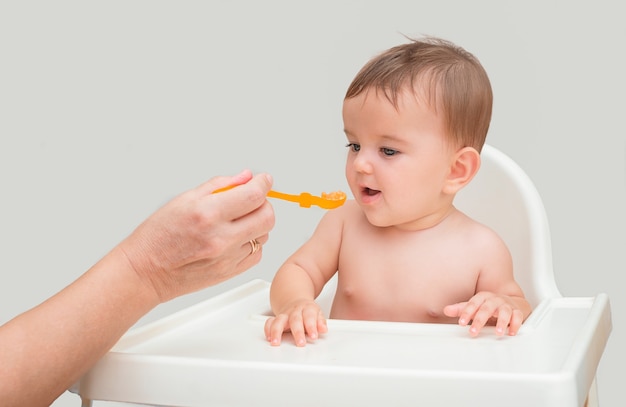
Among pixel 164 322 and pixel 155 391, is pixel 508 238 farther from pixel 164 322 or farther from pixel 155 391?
pixel 155 391

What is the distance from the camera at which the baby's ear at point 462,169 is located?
160 centimetres

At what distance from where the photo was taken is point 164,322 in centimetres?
150

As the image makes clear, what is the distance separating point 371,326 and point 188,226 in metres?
0.36

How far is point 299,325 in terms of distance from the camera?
1370 mm

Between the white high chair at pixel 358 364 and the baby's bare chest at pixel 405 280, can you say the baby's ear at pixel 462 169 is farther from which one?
the white high chair at pixel 358 364

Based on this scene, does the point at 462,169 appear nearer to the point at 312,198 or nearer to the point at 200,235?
the point at 312,198

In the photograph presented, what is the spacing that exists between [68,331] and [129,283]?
4.0 inches

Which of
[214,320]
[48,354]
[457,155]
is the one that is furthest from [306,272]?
[48,354]

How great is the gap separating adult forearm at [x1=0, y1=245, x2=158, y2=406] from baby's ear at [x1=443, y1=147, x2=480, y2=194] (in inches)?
22.6

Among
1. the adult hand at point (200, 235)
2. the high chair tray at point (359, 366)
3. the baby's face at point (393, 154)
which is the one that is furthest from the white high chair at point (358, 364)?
the baby's face at point (393, 154)

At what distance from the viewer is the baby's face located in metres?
1.52

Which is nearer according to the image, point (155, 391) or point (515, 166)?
point (155, 391)

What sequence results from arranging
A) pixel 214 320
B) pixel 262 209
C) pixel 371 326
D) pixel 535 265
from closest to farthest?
pixel 262 209 < pixel 371 326 < pixel 214 320 < pixel 535 265

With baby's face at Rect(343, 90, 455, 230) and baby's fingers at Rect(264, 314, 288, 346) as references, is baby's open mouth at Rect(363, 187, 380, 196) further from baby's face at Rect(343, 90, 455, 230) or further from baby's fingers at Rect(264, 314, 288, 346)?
baby's fingers at Rect(264, 314, 288, 346)
